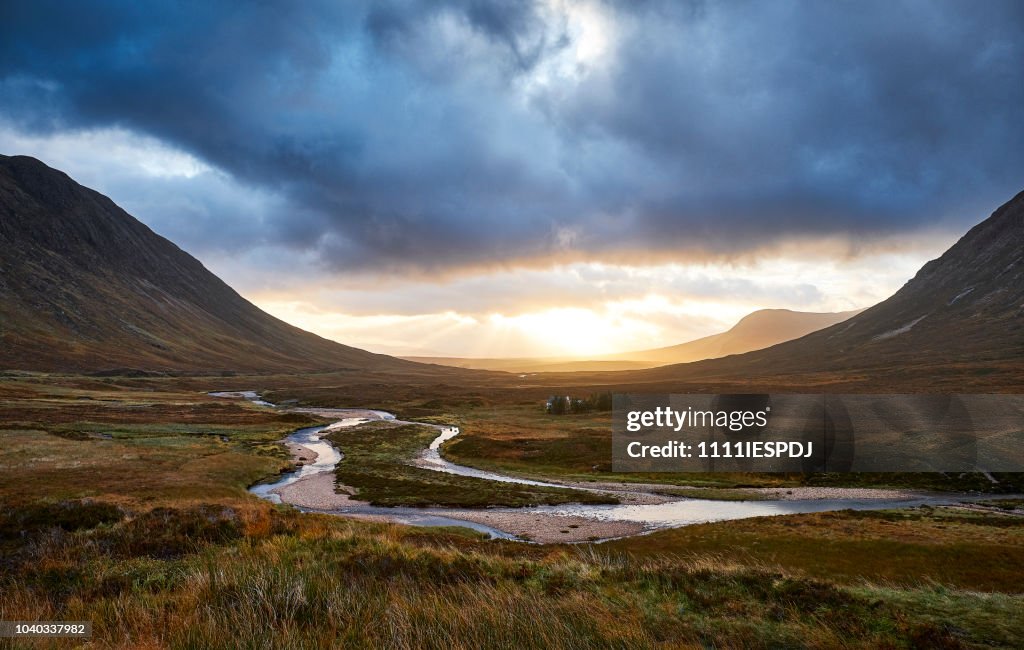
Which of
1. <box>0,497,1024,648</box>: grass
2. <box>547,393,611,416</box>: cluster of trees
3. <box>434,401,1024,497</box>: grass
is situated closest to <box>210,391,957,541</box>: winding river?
<box>434,401,1024,497</box>: grass

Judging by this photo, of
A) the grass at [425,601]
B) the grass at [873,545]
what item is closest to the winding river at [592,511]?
the grass at [873,545]

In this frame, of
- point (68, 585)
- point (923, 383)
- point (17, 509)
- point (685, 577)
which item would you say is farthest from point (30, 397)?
point (923, 383)

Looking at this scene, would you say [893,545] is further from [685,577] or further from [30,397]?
[30,397]

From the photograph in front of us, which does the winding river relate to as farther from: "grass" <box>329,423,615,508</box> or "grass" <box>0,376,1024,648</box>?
"grass" <box>0,376,1024,648</box>

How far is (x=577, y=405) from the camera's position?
12025cm

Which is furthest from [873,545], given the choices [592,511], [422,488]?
[422,488]

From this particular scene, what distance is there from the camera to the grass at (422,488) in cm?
4828

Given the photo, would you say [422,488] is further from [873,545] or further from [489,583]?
[489,583]

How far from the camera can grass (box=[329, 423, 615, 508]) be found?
4828cm

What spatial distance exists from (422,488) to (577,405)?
71.6m

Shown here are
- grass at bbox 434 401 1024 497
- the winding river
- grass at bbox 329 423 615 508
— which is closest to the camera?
the winding river

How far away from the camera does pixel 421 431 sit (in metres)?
96.1

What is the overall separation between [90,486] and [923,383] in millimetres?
159914

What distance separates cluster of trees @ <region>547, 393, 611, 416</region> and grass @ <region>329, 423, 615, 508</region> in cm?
5097
